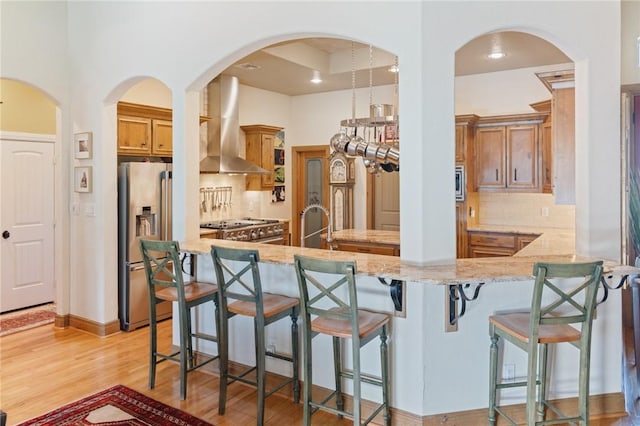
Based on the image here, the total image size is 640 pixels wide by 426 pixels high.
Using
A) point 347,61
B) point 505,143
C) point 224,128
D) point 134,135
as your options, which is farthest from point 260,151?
point 505,143

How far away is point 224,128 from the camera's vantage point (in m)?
6.43

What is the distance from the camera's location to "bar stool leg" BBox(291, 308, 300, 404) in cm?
311

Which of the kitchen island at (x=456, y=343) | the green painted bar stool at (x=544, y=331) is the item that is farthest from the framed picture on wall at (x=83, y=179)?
the green painted bar stool at (x=544, y=331)

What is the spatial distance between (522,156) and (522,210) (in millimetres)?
762

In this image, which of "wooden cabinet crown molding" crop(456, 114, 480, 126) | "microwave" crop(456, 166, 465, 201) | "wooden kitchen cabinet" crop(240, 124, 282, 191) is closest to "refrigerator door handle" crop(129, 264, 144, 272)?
"wooden kitchen cabinet" crop(240, 124, 282, 191)

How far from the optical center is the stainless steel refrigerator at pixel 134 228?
4.72 m

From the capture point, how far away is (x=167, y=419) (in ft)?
→ 9.80

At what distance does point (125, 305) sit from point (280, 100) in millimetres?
4330

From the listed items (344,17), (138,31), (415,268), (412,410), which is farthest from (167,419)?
(138,31)

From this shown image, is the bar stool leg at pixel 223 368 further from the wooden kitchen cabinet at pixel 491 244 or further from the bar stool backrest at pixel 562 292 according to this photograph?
the wooden kitchen cabinet at pixel 491 244

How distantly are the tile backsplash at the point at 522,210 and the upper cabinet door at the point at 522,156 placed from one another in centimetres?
32

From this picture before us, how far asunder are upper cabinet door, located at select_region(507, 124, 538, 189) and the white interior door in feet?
18.9

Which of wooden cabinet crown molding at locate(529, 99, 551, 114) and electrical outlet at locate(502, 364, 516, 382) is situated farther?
wooden cabinet crown molding at locate(529, 99, 551, 114)

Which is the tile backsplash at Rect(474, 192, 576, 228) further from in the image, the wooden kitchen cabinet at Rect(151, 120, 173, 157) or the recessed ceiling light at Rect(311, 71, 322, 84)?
the wooden kitchen cabinet at Rect(151, 120, 173, 157)
